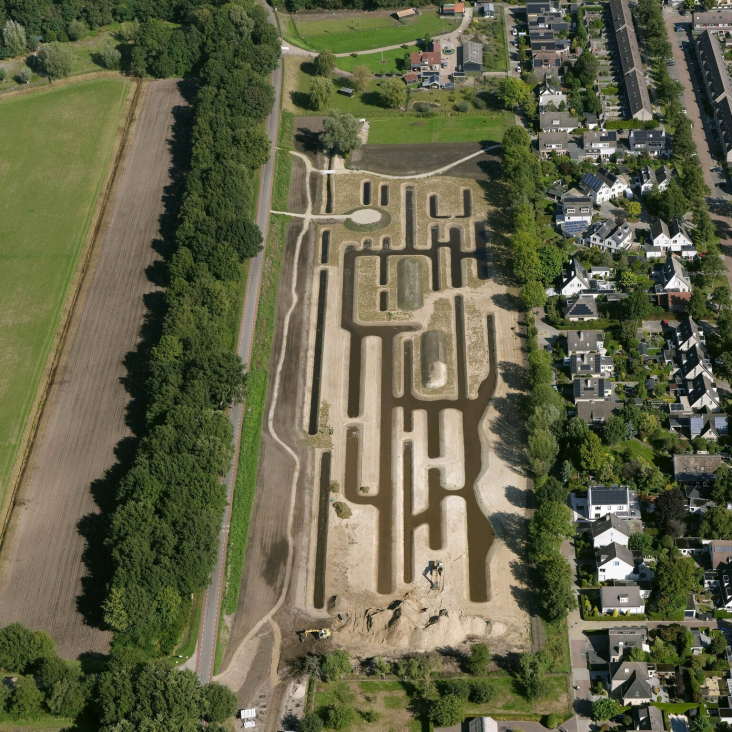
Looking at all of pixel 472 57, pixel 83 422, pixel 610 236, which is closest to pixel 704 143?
pixel 610 236

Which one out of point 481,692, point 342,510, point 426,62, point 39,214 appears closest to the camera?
point 481,692

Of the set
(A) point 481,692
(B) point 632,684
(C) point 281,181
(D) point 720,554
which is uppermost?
(C) point 281,181

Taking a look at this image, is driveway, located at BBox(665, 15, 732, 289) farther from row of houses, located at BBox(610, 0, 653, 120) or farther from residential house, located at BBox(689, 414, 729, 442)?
residential house, located at BBox(689, 414, 729, 442)

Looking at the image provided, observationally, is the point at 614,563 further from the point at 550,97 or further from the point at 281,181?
the point at 550,97

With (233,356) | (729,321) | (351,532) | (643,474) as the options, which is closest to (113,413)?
(233,356)

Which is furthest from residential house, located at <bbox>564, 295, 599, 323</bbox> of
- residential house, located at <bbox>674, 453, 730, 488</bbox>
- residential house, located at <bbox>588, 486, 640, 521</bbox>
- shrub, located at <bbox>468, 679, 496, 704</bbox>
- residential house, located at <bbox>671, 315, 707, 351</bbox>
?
shrub, located at <bbox>468, 679, 496, 704</bbox>

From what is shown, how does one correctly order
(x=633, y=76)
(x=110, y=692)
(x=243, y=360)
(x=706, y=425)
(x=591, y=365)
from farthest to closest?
1. (x=633, y=76)
2. (x=243, y=360)
3. (x=591, y=365)
4. (x=706, y=425)
5. (x=110, y=692)
